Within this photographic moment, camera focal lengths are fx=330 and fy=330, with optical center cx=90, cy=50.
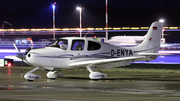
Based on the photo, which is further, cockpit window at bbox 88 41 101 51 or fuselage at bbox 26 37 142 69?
cockpit window at bbox 88 41 101 51

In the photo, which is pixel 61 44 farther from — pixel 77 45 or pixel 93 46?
pixel 93 46

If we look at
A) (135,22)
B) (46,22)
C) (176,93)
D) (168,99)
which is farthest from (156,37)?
(46,22)

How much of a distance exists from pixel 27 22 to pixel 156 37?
147162mm

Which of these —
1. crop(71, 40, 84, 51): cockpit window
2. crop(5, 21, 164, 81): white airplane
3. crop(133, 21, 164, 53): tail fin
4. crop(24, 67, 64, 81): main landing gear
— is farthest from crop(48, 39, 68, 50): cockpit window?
crop(133, 21, 164, 53): tail fin

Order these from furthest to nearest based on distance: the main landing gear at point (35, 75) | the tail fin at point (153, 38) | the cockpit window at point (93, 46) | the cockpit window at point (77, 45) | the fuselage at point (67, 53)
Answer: the tail fin at point (153, 38), the cockpit window at point (93, 46), the cockpit window at point (77, 45), the fuselage at point (67, 53), the main landing gear at point (35, 75)

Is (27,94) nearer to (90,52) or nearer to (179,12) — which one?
(90,52)

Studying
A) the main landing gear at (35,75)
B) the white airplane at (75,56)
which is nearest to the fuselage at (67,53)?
the white airplane at (75,56)

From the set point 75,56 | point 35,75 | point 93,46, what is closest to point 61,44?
point 75,56

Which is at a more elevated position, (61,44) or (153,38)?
(153,38)

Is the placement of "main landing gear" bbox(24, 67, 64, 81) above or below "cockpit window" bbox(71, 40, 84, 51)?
below

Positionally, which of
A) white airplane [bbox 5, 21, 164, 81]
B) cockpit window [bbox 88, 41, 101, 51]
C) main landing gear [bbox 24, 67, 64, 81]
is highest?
cockpit window [bbox 88, 41, 101, 51]

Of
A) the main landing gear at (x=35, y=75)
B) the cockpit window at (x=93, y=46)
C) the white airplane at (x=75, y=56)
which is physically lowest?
the main landing gear at (x=35, y=75)

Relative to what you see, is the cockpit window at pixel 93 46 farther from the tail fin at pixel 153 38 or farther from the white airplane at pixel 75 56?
the tail fin at pixel 153 38

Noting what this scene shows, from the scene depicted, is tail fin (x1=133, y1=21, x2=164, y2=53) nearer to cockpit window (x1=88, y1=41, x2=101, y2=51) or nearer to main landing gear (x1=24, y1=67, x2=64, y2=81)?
cockpit window (x1=88, y1=41, x2=101, y2=51)
